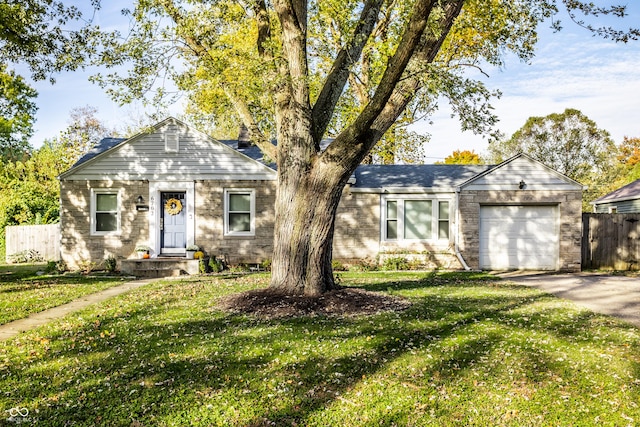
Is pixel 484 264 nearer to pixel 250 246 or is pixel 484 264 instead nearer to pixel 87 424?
pixel 250 246

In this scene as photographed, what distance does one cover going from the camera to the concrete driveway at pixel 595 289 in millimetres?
9352

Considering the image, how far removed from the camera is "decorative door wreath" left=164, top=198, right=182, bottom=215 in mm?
17359

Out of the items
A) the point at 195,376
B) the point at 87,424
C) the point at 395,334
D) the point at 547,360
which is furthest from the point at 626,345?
the point at 87,424

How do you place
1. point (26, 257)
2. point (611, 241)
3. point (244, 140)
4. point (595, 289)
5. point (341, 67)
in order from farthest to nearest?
1. point (26, 257)
2. point (244, 140)
3. point (611, 241)
4. point (595, 289)
5. point (341, 67)

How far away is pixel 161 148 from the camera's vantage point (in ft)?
57.3

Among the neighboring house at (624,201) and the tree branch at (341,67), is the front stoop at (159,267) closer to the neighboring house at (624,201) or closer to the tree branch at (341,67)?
the tree branch at (341,67)

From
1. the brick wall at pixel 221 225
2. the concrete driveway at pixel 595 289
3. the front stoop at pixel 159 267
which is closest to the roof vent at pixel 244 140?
the brick wall at pixel 221 225

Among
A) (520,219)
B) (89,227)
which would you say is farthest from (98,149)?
(520,219)

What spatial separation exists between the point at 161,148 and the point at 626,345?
49.8 feet

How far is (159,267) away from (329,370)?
1201 cm

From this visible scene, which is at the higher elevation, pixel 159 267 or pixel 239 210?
pixel 239 210

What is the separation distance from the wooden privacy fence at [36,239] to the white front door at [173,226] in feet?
26.6

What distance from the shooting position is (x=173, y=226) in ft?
57.2

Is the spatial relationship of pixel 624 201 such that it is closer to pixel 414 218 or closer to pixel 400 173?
pixel 400 173
